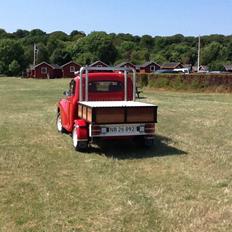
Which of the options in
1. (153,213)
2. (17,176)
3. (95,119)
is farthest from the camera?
(95,119)

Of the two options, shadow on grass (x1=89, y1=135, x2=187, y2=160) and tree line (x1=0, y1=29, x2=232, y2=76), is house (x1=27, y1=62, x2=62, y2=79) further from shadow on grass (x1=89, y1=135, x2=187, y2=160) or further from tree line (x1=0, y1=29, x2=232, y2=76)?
shadow on grass (x1=89, y1=135, x2=187, y2=160)

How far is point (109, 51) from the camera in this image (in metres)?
140

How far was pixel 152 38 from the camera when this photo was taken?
577 ft

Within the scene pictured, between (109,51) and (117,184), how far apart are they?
439 feet

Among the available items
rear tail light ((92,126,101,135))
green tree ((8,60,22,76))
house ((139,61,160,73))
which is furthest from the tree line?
rear tail light ((92,126,101,135))

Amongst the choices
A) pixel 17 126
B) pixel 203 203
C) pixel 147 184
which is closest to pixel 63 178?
pixel 147 184

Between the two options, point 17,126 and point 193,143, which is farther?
point 17,126

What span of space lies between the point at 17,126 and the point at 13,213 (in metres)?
9.38

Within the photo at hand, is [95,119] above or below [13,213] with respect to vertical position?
above

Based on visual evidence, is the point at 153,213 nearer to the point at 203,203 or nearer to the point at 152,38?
the point at 203,203

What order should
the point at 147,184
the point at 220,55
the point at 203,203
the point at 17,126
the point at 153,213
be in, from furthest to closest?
the point at 220,55 < the point at 17,126 < the point at 147,184 < the point at 203,203 < the point at 153,213

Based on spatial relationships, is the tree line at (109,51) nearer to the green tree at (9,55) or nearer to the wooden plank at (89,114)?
the green tree at (9,55)

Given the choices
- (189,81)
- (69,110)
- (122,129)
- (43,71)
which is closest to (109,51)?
(43,71)

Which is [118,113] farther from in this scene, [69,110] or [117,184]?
[117,184]
